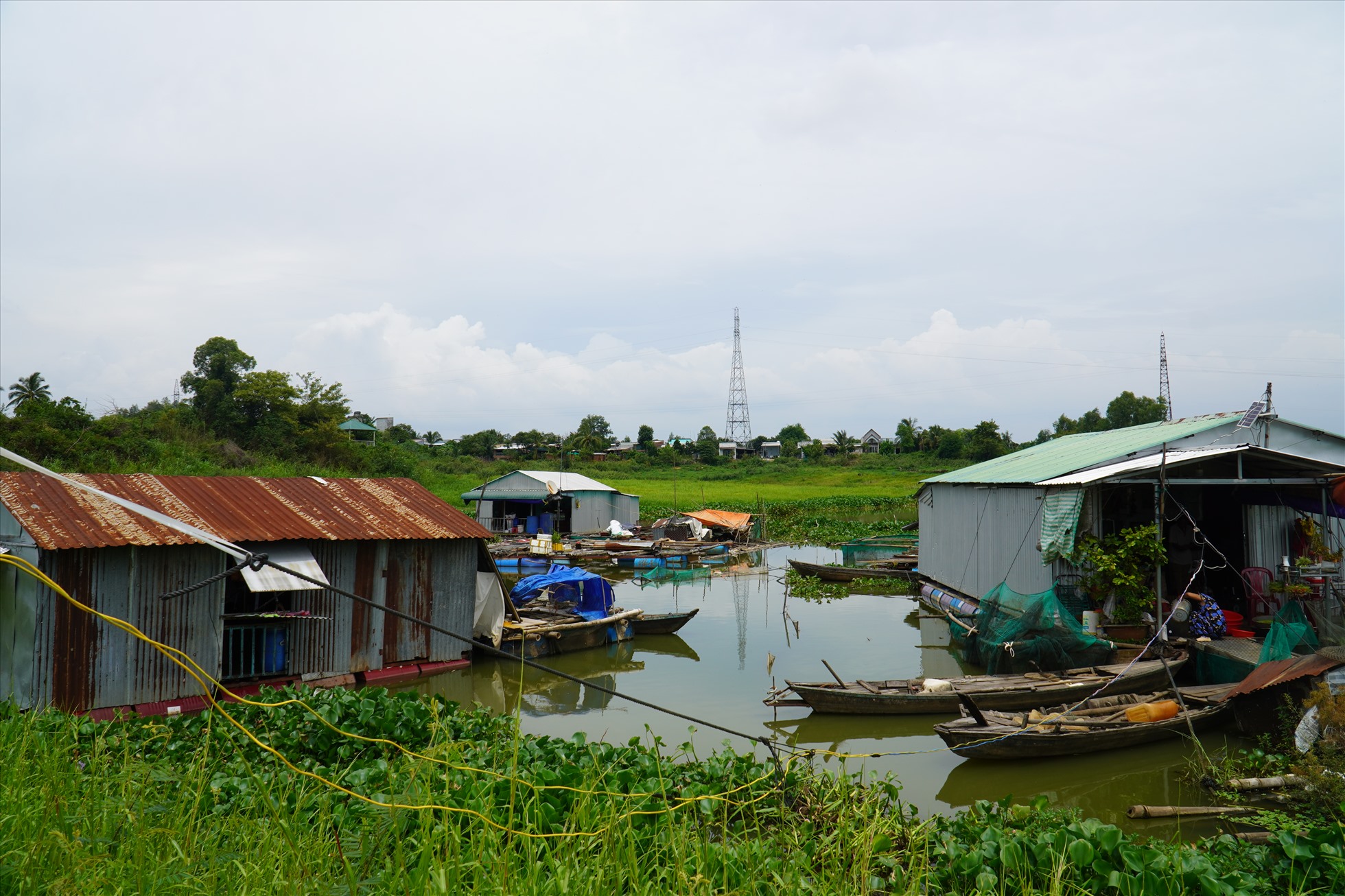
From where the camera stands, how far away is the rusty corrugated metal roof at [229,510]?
10.5 m

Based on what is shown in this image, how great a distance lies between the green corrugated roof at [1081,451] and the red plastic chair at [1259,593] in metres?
2.75

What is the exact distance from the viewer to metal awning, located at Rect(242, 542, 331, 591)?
1133 centimetres

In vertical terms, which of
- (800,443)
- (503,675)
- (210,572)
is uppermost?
(800,443)

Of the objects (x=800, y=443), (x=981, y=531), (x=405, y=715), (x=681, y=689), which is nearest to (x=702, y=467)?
(x=800, y=443)

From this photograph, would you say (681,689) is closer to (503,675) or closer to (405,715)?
(503,675)

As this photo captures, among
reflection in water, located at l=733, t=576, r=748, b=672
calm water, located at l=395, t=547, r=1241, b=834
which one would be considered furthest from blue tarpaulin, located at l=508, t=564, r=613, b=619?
reflection in water, located at l=733, t=576, r=748, b=672

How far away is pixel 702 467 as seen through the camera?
241 feet

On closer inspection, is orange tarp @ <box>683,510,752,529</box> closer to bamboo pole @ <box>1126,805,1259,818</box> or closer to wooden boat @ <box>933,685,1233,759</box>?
wooden boat @ <box>933,685,1233,759</box>

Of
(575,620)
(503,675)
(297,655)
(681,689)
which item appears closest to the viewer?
(297,655)

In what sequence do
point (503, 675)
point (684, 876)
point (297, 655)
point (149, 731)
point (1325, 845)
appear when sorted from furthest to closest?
1. point (503, 675)
2. point (297, 655)
3. point (149, 731)
4. point (1325, 845)
5. point (684, 876)

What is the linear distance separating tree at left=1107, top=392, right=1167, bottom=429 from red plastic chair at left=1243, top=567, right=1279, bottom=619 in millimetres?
48491

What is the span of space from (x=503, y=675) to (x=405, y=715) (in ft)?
26.1

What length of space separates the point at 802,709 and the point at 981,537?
8690 millimetres

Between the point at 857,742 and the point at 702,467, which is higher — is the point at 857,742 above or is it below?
below
